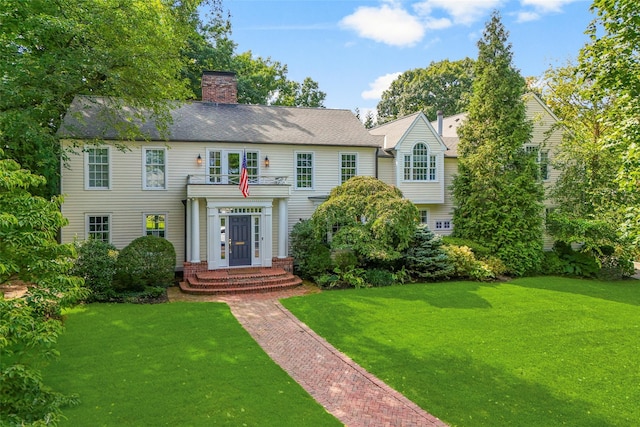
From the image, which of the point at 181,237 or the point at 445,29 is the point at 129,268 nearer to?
the point at 181,237

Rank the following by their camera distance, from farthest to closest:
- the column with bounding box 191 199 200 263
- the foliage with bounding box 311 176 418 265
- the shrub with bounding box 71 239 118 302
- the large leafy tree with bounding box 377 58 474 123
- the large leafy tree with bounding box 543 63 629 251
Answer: the large leafy tree with bounding box 377 58 474 123, the large leafy tree with bounding box 543 63 629 251, the column with bounding box 191 199 200 263, the foliage with bounding box 311 176 418 265, the shrub with bounding box 71 239 118 302

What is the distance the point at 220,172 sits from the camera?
19016 millimetres

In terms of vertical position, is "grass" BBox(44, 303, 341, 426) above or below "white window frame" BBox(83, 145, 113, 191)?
below

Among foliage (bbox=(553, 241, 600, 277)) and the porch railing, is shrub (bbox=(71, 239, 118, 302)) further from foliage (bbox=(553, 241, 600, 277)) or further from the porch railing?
foliage (bbox=(553, 241, 600, 277))

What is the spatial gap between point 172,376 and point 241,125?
1419 cm

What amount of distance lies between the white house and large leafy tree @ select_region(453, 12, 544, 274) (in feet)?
7.31

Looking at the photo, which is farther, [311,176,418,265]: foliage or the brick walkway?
[311,176,418,265]: foliage

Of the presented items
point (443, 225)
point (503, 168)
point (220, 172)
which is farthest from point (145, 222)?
point (503, 168)

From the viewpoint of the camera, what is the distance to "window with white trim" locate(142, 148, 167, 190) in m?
18.1

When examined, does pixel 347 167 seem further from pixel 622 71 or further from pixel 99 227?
pixel 622 71

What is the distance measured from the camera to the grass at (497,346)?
7570mm

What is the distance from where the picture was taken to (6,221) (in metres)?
4.28

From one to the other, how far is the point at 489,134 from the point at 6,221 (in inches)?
799

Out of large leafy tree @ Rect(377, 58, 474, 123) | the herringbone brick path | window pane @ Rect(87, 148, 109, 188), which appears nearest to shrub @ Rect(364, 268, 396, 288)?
the herringbone brick path
